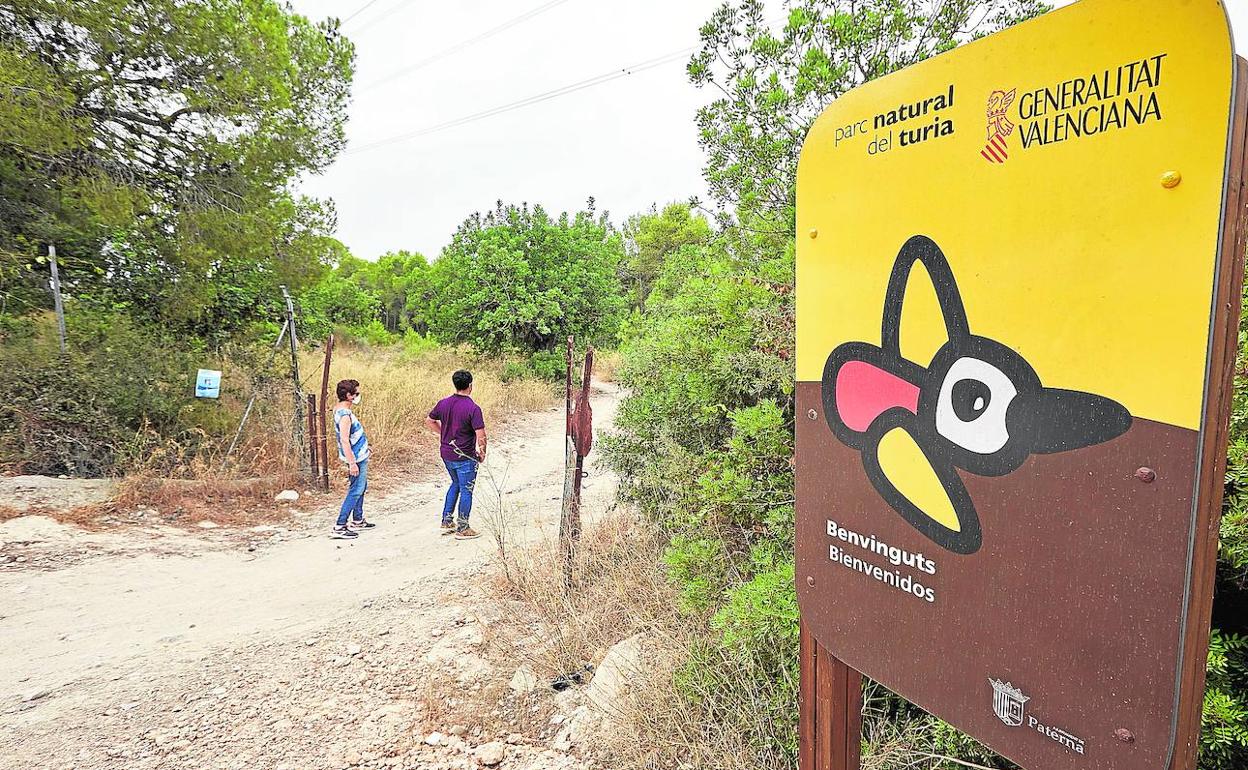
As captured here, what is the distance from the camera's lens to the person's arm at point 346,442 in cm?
639

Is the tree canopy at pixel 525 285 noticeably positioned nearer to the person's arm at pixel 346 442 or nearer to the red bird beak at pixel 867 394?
the person's arm at pixel 346 442

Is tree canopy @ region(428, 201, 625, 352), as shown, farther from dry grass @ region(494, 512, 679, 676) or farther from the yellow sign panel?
the yellow sign panel

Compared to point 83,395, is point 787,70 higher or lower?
higher

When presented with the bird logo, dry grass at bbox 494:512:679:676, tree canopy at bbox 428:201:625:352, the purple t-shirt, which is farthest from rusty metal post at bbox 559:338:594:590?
tree canopy at bbox 428:201:625:352

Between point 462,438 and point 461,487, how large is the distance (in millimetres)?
596

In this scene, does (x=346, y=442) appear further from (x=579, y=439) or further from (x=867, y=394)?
(x=867, y=394)

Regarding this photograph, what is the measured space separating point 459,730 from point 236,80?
940 centimetres

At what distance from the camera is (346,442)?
6414mm

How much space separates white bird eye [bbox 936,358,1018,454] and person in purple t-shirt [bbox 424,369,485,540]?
17.5 feet

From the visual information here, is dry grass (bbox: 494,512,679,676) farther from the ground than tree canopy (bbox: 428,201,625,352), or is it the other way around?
tree canopy (bbox: 428,201,625,352)

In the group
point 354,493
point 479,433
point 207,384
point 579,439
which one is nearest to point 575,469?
point 579,439

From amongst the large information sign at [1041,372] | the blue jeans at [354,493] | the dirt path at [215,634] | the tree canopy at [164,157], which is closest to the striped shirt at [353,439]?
the blue jeans at [354,493]

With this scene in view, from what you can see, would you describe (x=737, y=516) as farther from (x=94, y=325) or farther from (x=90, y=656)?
(x=94, y=325)

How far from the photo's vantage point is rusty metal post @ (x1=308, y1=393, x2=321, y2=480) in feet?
26.6
